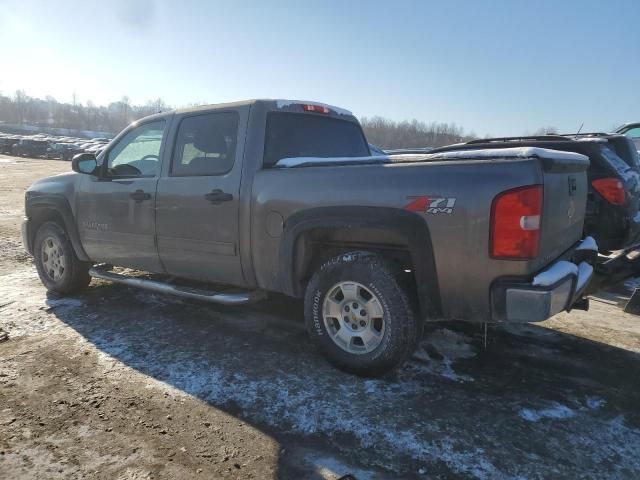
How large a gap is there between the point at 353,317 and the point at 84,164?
3.17 m

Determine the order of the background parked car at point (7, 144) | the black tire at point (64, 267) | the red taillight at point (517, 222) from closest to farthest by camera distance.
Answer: the red taillight at point (517, 222) → the black tire at point (64, 267) → the background parked car at point (7, 144)

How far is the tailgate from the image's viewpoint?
285 centimetres

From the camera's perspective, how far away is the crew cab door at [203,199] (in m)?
3.91

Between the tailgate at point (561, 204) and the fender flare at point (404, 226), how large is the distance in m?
0.63

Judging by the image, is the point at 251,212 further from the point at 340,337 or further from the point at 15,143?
the point at 15,143

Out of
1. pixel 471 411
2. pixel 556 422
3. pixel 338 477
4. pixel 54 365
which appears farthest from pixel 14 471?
pixel 556 422

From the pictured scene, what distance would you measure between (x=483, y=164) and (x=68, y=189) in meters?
4.36

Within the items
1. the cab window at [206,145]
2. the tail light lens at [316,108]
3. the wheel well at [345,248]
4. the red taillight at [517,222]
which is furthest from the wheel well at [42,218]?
the red taillight at [517,222]

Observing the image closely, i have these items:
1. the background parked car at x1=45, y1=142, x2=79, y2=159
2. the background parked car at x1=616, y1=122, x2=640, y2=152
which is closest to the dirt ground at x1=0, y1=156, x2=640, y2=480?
the background parked car at x1=616, y1=122, x2=640, y2=152

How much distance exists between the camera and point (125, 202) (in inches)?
183

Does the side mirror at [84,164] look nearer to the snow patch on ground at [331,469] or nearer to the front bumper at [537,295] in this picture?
the snow patch on ground at [331,469]

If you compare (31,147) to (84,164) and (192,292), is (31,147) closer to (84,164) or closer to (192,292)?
(84,164)

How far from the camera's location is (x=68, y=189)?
205 inches

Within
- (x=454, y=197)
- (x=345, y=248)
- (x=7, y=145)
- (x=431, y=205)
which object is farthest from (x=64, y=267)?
(x=7, y=145)
